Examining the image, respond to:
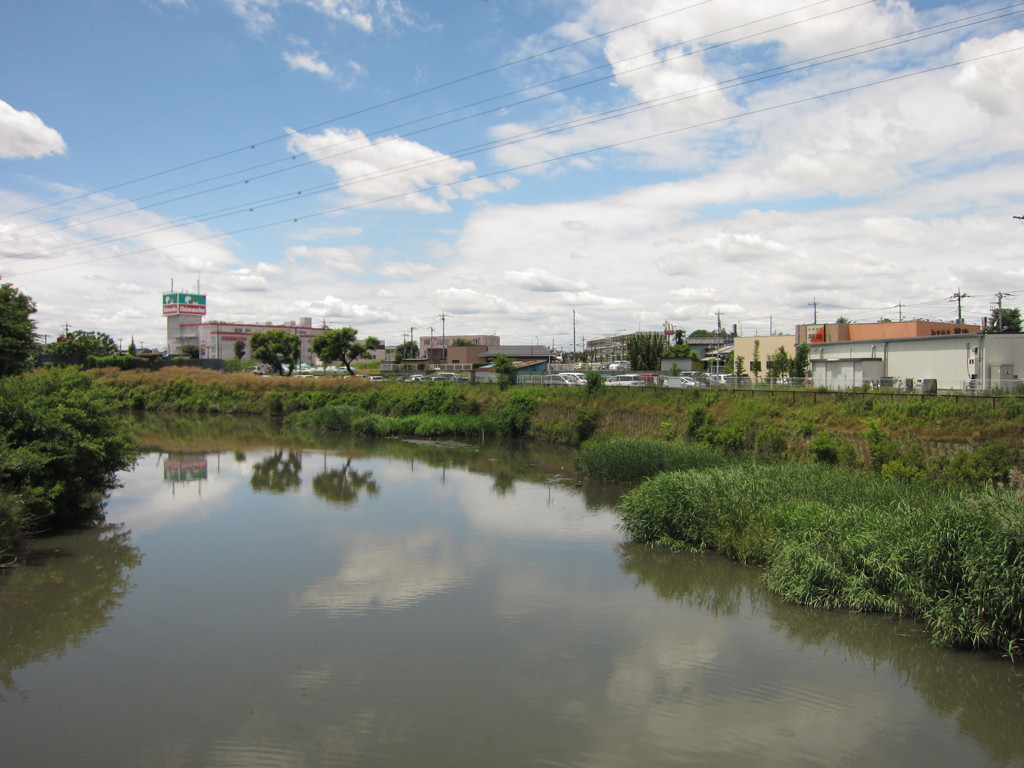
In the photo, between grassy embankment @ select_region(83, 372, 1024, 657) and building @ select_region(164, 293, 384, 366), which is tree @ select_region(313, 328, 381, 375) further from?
building @ select_region(164, 293, 384, 366)

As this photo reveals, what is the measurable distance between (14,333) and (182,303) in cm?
11873

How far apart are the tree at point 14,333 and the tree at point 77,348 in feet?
184

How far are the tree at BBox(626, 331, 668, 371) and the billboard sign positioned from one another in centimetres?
9766

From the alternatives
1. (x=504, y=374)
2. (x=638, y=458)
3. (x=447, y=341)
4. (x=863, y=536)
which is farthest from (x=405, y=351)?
(x=863, y=536)

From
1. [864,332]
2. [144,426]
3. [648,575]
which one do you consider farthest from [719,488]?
[144,426]

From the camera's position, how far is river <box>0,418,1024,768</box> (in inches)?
355

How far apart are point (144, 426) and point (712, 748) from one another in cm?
5101

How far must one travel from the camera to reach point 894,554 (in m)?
12.7

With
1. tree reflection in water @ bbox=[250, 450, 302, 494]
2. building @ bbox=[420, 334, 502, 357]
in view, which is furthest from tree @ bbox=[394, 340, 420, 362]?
tree reflection in water @ bbox=[250, 450, 302, 494]

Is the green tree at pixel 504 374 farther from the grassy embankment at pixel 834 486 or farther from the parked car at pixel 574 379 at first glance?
the grassy embankment at pixel 834 486

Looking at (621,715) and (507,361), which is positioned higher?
(507,361)

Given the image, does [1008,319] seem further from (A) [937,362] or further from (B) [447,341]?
(B) [447,341]

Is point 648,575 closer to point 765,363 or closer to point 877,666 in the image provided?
point 877,666

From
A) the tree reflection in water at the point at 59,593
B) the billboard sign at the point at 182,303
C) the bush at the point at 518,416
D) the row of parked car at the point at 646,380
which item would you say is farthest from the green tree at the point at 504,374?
the billboard sign at the point at 182,303
